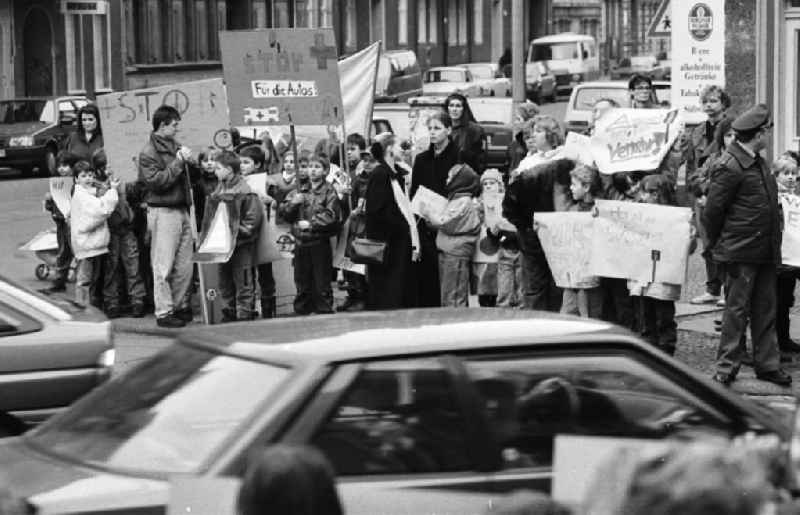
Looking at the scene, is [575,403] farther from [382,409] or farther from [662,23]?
[662,23]

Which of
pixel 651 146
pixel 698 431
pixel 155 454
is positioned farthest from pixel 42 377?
pixel 651 146

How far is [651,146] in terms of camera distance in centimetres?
1220

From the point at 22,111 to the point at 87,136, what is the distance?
21.0 meters

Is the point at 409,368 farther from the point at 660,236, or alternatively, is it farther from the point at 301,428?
the point at 660,236

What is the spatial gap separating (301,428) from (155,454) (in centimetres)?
47

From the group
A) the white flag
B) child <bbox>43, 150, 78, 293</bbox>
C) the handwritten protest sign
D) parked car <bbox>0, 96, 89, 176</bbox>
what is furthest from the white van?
the handwritten protest sign

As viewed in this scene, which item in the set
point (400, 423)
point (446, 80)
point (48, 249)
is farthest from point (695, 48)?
point (446, 80)

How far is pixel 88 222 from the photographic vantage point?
1436cm

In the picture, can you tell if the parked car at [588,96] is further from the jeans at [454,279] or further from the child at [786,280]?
the child at [786,280]

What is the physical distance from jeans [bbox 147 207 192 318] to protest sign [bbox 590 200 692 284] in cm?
394

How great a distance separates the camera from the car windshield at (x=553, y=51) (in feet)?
209

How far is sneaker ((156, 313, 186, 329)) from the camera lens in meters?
14.1

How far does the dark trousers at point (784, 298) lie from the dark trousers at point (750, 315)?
3.04ft

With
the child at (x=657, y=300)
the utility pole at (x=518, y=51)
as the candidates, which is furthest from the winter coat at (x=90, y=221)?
the utility pole at (x=518, y=51)
